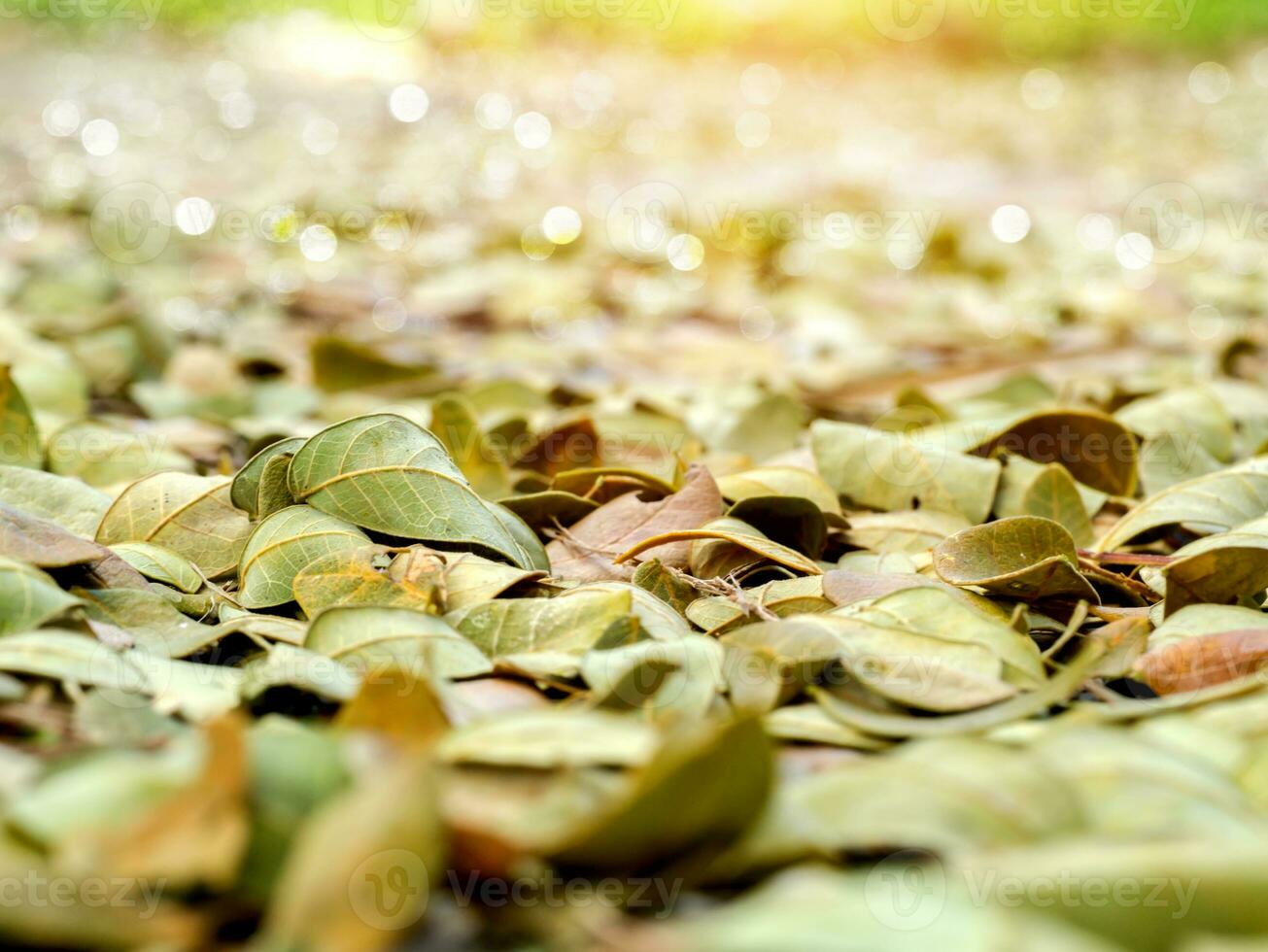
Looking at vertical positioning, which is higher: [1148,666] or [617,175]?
[617,175]

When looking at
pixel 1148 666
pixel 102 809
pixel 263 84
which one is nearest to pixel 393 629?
pixel 102 809

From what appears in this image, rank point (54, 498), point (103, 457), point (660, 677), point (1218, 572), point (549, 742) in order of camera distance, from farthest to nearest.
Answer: point (103, 457)
point (54, 498)
point (1218, 572)
point (660, 677)
point (549, 742)

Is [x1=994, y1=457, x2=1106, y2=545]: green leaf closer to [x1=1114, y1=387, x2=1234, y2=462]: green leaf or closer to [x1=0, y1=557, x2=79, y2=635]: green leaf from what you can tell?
[x1=1114, y1=387, x2=1234, y2=462]: green leaf

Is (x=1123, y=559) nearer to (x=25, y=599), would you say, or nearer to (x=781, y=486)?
(x=781, y=486)

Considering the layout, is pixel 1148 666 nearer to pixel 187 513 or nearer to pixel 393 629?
pixel 393 629

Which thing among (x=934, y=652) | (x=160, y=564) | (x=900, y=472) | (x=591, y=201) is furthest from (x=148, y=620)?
(x=591, y=201)

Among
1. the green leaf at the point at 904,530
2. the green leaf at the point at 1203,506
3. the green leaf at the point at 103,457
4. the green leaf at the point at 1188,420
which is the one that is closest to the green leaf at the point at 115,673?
the green leaf at the point at 103,457

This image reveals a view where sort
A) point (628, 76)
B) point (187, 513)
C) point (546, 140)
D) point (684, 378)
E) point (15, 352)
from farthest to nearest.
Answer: point (628, 76)
point (546, 140)
point (684, 378)
point (15, 352)
point (187, 513)
